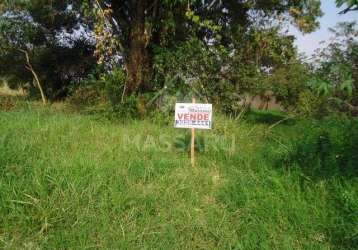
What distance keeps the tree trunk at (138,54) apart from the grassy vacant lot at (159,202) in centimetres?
350

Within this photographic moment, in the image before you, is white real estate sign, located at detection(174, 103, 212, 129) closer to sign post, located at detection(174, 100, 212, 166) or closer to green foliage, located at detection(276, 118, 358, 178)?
sign post, located at detection(174, 100, 212, 166)

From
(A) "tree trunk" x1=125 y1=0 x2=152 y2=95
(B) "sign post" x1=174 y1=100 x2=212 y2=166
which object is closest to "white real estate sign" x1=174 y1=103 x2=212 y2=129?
(B) "sign post" x1=174 y1=100 x2=212 y2=166

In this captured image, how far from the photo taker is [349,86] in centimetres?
213

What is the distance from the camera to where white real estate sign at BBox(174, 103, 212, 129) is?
4.34 meters

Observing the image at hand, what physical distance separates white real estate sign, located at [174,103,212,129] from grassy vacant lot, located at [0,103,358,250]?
0.49 m

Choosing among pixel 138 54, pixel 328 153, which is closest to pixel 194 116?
pixel 328 153

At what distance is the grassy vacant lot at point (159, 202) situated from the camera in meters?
2.72

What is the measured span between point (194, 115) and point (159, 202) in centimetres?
152

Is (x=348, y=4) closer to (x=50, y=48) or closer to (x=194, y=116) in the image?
(x=194, y=116)

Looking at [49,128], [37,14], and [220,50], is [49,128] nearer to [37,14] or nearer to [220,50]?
[220,50]

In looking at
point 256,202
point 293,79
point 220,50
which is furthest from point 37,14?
point 256,202

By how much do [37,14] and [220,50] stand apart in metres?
7.70

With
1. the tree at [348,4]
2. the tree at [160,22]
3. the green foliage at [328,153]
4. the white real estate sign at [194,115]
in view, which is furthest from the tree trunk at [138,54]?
the tree at [348,4]

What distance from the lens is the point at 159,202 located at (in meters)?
3.19
